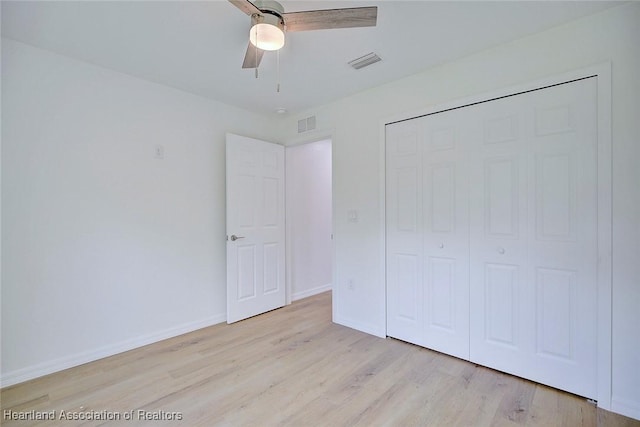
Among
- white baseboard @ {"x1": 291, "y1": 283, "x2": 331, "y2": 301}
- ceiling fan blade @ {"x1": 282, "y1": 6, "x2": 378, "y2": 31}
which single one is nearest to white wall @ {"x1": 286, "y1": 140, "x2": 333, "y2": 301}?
white baseboard @ {"x1": 291, "y1": 283, "x2": 331, "y2": 301}

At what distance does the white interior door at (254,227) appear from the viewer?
10.8 feet

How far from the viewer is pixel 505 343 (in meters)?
2.23

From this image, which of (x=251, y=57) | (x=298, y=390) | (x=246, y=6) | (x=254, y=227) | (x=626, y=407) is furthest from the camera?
(x=254, y=227)

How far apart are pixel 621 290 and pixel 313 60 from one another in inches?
101

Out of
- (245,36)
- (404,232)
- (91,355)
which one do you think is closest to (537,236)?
(404,232)

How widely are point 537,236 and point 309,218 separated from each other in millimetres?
2827

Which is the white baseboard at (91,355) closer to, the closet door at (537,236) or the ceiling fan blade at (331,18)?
the closet door at (537,236)

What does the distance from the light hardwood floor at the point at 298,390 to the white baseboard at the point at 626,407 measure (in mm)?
44

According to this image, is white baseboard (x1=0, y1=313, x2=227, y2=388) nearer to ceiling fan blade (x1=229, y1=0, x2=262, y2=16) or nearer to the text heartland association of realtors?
the text heartland association of realtors

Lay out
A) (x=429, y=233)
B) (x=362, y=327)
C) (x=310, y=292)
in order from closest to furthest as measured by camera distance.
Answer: (x=429, y=233)
(x=362, y=327)
(x=310, y=292)

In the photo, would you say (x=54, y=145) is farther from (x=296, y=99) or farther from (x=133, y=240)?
(x=296, y=99)

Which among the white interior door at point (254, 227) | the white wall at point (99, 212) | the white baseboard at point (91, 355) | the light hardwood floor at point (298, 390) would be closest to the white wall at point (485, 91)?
the light hardwood floor at point (298, 390)

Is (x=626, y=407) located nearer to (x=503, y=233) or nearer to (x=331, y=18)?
(x=503, y=233)

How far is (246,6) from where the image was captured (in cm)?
148
